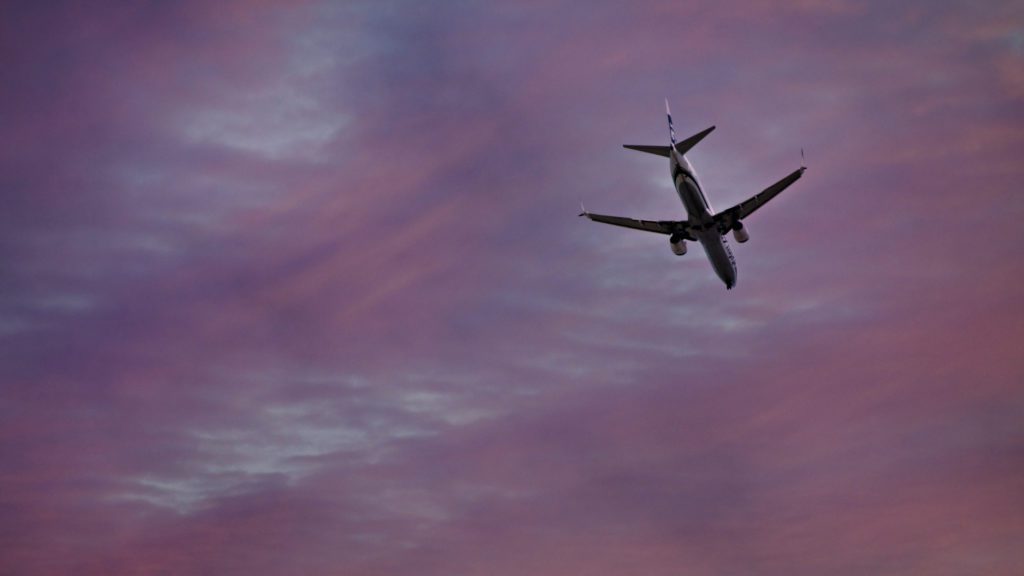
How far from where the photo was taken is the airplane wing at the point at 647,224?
157 metres

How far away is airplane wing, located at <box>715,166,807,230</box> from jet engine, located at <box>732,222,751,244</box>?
64cm

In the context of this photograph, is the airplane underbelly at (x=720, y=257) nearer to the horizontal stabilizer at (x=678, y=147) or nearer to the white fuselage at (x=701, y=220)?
the white fuselage at (x=701, y=220)

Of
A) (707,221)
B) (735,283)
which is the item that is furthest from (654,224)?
(735,283)

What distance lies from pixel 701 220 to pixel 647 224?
8471 millimetres

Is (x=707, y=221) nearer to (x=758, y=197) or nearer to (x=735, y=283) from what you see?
(x=758, y=197)

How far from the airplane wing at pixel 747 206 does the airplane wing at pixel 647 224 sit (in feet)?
18.6

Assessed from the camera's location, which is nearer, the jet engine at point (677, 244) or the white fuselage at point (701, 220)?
the white fuselage at point (701, 220)

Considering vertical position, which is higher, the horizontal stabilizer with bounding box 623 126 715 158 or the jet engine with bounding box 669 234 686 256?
the horizontal stabilizer with bounding box 623 126 715 158

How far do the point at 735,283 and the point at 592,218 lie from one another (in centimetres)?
2751

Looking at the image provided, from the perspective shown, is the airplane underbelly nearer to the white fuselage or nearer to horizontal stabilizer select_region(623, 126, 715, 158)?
the white fuselage

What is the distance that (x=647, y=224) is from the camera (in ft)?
520

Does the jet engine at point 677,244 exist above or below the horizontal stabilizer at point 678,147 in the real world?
below

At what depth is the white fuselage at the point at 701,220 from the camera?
147 metres

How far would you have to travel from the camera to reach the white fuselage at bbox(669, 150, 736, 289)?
483 ft
